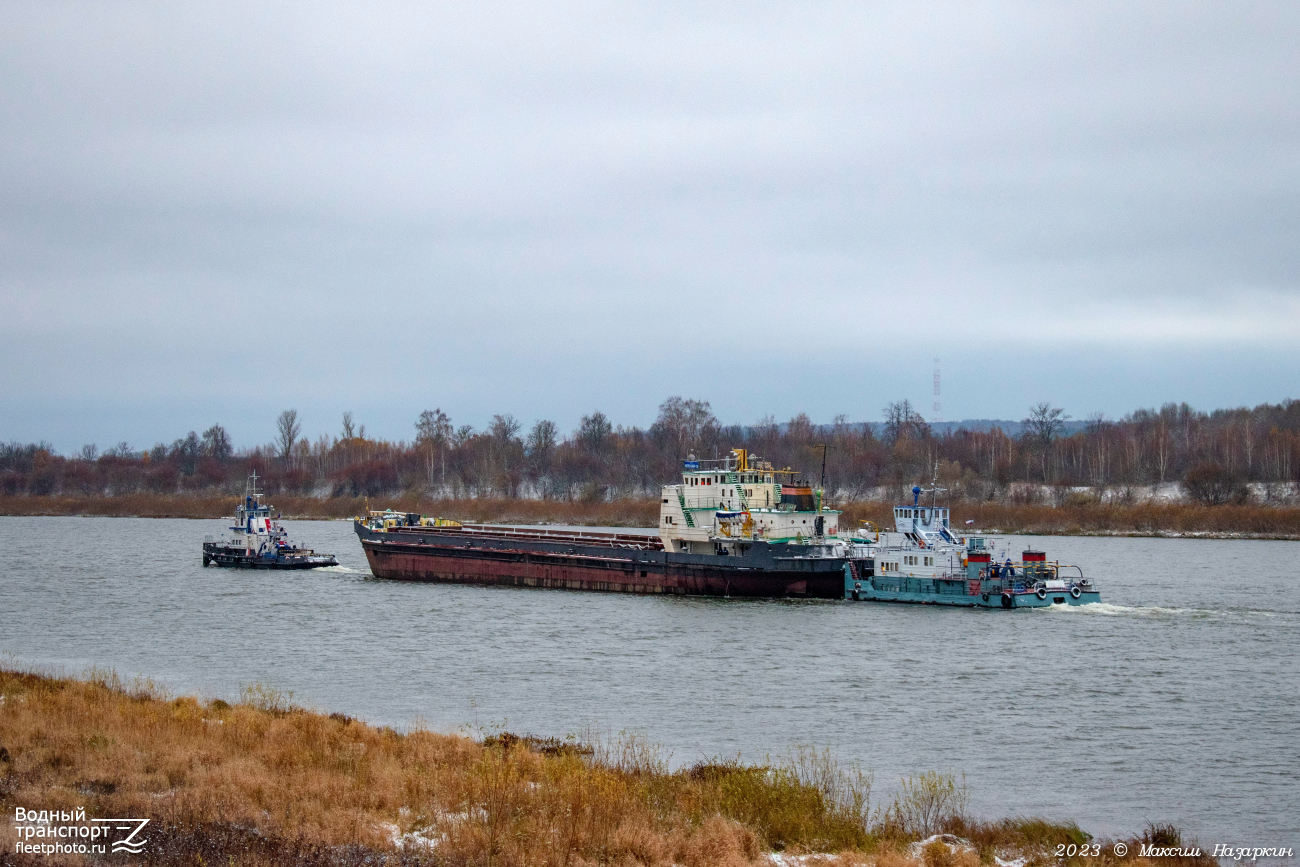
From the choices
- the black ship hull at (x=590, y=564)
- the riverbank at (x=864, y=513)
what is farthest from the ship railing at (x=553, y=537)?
the riverbank at (x=864, y=513)

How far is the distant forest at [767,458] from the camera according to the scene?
114 metres

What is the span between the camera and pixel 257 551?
2621 inches

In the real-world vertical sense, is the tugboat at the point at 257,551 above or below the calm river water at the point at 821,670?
above

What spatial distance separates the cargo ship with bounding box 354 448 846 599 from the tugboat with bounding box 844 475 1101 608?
1581 millimetres

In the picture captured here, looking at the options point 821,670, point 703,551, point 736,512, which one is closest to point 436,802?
point 821,670

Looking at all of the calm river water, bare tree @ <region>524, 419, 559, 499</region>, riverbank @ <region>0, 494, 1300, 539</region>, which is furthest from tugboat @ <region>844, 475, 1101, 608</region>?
bare tree @ <region>524, 419, 559, 499</region>

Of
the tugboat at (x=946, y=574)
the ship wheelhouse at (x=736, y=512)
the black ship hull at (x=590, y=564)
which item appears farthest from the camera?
the ship wheelhouse at (x=736, y=512)

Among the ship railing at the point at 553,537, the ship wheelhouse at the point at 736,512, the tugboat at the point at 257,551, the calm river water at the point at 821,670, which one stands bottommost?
the calm river water at the point at 821,670

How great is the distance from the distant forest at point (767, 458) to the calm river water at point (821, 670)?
59.8m

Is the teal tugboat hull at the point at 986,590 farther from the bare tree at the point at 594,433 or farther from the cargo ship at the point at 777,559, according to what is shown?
the bare tree at the point at 594,433

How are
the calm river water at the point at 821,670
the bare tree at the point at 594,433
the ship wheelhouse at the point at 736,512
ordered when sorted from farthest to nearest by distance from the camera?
the bare tree at the point at 594,433 → the ship wheelhouse at the point at 736,512 → the calm river water at the point at 821,670

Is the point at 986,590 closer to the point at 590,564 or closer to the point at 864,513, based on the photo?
the point at 590,564

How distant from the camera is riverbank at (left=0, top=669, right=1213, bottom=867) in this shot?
12734mm

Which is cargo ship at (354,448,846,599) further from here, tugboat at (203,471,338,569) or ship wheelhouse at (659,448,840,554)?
tugboat at (203,471,338,569)
